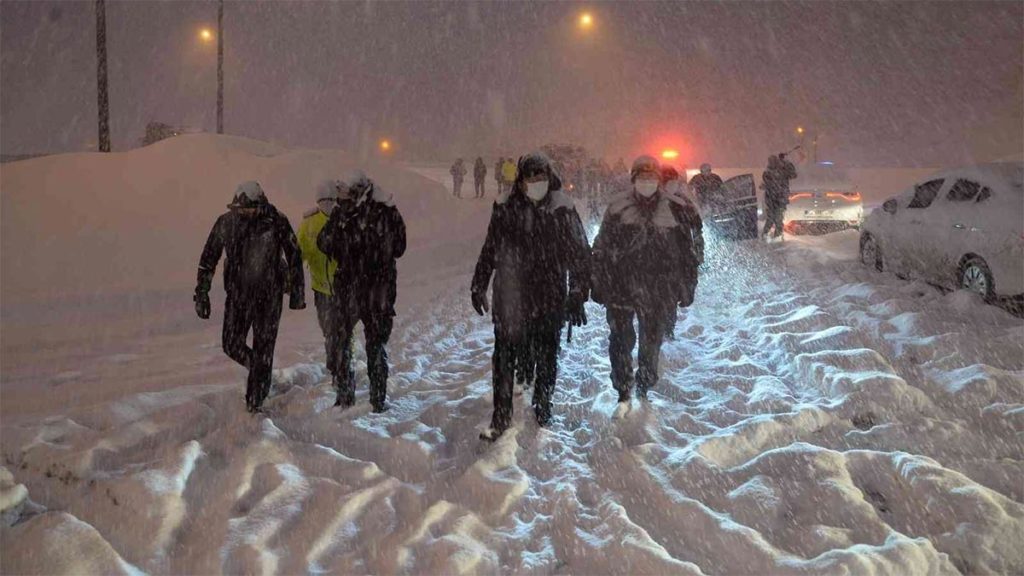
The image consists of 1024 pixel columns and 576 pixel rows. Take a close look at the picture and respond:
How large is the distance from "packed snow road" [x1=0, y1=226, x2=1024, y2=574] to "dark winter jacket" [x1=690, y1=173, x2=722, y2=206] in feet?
20.3

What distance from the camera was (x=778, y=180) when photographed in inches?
596

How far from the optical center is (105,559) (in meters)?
3.71

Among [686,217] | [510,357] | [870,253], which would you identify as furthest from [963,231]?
[510,357]

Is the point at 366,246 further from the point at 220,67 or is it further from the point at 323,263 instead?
the point at 220,67

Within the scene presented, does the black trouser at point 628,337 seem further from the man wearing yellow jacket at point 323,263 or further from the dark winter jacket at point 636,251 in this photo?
the man wearing yellow jacket at point 323,263

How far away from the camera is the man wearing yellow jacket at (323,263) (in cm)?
614

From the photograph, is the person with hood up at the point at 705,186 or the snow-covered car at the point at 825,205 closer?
the person with hood up at the point at 705,186

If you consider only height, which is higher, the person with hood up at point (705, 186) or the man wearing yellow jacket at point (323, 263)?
the person with hood up at point (705, 186)

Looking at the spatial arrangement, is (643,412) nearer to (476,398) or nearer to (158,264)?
(476,398)

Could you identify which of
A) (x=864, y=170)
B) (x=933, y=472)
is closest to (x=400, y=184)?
(x=933, y=472)

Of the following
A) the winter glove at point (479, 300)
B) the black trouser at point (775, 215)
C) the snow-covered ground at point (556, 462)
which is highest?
the black trouser at point (775, 215)

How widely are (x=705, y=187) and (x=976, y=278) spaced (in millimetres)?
5036

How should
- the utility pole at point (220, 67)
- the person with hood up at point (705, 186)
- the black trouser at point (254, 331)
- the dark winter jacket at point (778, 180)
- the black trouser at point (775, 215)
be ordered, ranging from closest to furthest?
1. the black trouser at point (254, 331)
2. the person with hood up at point (705, 186)
3. the dark winter jacket at point (778, 180)
4. the black trouser at point (775, 215)
5. the utility pole at point (220, 67)

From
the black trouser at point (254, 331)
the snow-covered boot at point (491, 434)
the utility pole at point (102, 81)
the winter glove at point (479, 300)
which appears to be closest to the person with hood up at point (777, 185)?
the winter glove at point (479, 300)
